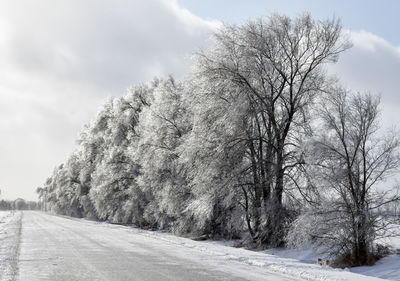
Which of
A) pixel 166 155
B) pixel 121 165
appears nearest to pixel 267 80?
pixel 166 155

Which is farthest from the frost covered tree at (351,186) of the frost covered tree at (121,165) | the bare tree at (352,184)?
the frost covered tree at (121,165)

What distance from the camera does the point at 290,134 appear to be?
941 inches

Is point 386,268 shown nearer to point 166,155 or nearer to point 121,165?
point 166,155

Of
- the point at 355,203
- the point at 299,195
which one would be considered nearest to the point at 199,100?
the point at 299,195

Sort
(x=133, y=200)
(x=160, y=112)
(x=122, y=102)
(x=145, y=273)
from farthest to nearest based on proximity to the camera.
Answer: (x=122, y=102) → (x=133, y=200) → (x=160, y=112) → (x=145, y=273)

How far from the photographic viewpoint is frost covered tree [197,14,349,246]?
23203mm

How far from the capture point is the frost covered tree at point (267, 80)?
23.2 metres

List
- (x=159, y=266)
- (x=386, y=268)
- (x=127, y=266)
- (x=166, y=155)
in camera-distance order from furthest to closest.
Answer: (x=166, y=155)
(x=386, y=268)
(x=159, y=266)
(x=127, y=266)

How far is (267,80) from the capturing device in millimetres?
23641

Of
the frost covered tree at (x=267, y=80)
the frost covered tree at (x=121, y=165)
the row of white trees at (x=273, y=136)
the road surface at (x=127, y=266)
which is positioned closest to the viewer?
the road surface at (x=127, y=266)

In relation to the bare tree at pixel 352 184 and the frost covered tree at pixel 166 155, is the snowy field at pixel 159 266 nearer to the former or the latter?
the bare tree at pixel 352 184

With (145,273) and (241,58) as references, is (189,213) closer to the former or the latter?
(241,58)

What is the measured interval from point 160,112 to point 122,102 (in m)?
13.9

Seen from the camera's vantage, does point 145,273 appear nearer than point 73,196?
Yes
